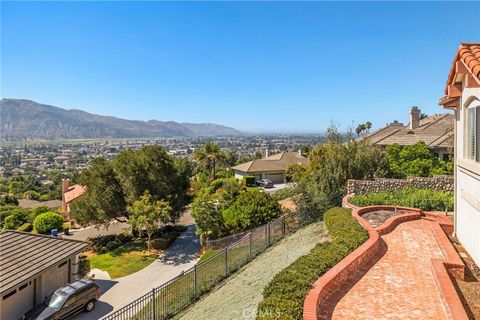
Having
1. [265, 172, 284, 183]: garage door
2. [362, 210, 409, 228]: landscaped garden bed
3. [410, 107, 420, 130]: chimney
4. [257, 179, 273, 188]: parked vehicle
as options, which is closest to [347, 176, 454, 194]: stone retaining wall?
[362, 210, 409, 228]: landscaped garden bed

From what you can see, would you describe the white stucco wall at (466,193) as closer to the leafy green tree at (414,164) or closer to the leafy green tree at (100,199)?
the leafy green tree at (414,164)

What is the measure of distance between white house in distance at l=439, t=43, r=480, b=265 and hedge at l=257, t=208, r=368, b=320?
2872mm

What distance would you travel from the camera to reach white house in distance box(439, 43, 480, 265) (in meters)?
7.78

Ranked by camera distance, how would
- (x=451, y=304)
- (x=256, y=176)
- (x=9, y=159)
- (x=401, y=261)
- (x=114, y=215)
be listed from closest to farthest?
(x=451, y=304)
(x=401, y=261)
(x=114, y=215)
(x=256, y=176)
(x=9, y=159)

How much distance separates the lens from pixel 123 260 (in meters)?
20.2

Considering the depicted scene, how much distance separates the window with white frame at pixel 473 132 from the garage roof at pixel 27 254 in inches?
618

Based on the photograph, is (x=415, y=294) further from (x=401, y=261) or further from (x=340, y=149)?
(x=340, y=149)

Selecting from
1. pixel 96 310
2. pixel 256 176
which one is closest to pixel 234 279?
pixel 96 310

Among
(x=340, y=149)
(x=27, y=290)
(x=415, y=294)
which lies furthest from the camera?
(x=340, y=149)

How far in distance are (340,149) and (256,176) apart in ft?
92.5

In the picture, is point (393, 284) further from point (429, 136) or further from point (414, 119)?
point (414, 119)

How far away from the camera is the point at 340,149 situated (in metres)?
20.5

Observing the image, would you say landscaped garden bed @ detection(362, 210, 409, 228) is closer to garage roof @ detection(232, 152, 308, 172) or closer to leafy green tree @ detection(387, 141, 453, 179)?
leafy green tree @ detection(387, 141, 453, 179)

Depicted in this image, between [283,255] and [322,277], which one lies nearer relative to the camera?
Result: [322,277]
